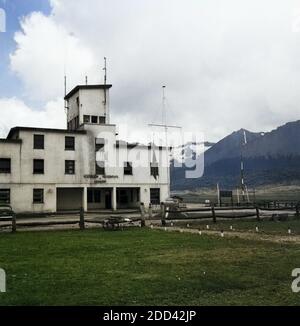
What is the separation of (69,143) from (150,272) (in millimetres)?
39232

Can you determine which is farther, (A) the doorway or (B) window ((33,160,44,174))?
(A) the doorway

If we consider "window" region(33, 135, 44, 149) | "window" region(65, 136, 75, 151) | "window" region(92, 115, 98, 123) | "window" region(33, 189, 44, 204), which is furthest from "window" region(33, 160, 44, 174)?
"window" region(92, 115, 98, 123)

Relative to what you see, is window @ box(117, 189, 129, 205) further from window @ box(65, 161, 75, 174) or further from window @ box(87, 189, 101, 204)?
window @ box(65, 161, 75, 174)

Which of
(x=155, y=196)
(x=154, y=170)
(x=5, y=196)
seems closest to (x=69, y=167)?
(x=5, y=196)

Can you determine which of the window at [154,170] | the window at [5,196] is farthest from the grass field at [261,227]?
the window at [154,170]

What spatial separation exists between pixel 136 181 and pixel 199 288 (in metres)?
44.0

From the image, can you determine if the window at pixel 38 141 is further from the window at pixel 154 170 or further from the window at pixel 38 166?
the window at pixel 154 170

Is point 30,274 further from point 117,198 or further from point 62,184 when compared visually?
point 117,198

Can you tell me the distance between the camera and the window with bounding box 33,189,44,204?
47831mm

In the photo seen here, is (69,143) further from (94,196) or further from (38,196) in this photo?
(94,196)

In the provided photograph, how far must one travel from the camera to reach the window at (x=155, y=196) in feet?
182

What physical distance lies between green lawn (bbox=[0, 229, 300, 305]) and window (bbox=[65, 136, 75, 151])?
101ft

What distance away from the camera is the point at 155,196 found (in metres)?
55.8
